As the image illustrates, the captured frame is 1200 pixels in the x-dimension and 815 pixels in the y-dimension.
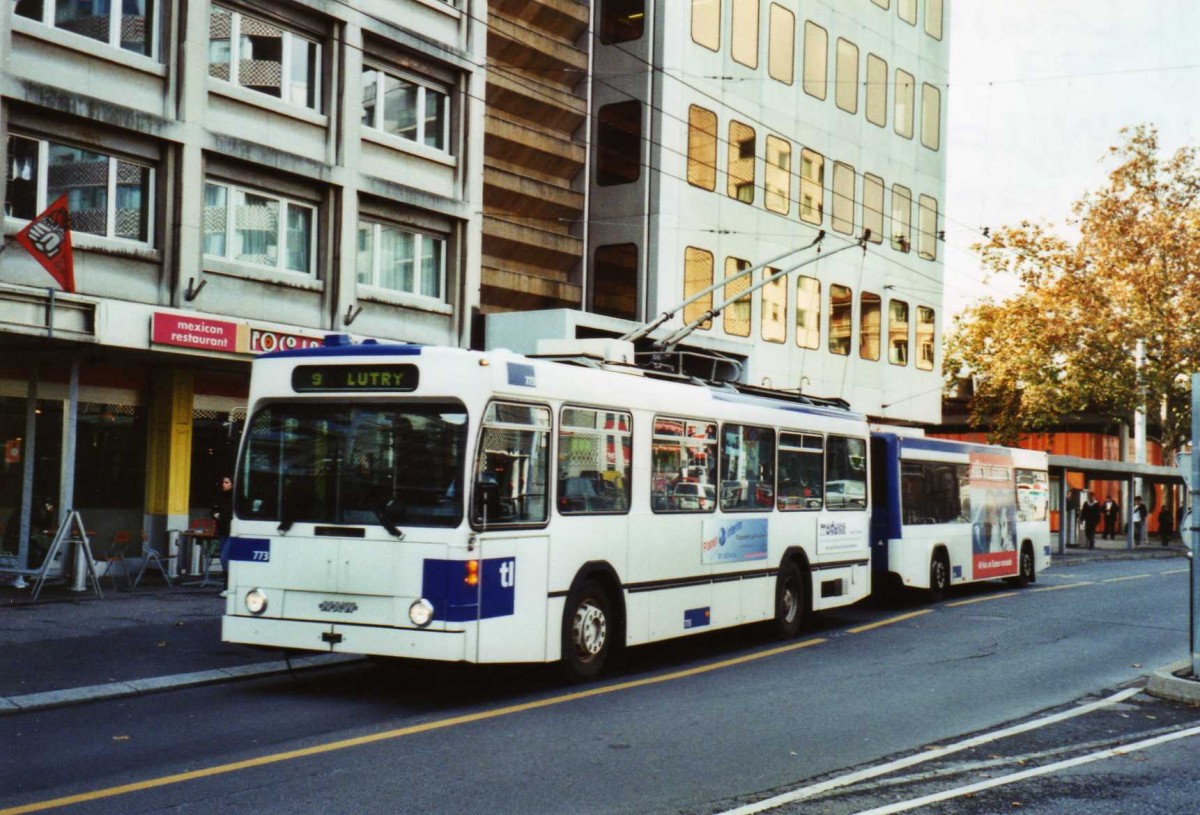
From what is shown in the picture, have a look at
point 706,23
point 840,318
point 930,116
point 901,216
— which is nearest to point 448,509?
point 706,23

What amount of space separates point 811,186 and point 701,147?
5351 millimetres

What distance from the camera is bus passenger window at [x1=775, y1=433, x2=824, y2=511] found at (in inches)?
618

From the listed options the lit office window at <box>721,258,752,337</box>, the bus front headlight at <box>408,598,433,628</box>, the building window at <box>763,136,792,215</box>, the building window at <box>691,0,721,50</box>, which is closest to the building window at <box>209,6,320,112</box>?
the building window at <box>691,0,721,50</box>

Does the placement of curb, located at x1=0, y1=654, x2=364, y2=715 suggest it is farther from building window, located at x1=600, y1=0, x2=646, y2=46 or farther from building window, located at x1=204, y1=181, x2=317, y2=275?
building window, located at x1=600, y1=0, x2=646, y2=46

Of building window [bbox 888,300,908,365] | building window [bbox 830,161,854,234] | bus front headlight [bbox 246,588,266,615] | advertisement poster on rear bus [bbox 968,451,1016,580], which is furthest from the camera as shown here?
building window [bbox 888,300,908,365]

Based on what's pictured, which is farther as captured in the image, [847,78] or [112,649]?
[847,78]

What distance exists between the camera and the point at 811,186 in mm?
35969

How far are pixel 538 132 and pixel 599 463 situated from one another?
18.0 metres

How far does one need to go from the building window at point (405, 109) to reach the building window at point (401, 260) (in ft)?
5.85

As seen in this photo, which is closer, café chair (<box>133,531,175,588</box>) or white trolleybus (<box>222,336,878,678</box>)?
white trolleybus (<box>222,336,878,678</box>)

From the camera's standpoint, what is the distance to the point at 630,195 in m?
31.1

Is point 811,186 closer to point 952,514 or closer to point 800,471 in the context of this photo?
point 952,514

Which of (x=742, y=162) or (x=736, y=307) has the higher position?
(x=742, y=162)

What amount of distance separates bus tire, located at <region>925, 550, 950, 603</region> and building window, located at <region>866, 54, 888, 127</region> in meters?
A: 19.8
